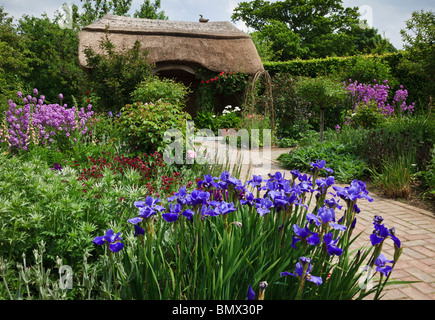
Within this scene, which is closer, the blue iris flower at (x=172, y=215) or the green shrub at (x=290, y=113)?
the blue iris flower at (x=172, y=215)

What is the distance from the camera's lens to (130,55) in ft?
31.7

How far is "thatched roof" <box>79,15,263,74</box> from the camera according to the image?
1312 cm

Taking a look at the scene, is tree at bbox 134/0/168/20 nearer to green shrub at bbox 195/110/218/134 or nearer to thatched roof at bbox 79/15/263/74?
thatched roof at bbox 79/15/263/74

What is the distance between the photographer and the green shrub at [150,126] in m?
4.73

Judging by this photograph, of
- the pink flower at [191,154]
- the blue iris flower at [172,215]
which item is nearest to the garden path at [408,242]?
the pink flower at [191,154]

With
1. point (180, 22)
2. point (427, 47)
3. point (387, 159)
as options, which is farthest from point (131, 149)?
point (180, 22)

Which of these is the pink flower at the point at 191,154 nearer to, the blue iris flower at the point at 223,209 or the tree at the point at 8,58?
the blue iris flower at the point at 223,209

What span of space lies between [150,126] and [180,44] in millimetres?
9916

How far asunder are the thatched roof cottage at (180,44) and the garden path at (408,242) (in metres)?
9.76

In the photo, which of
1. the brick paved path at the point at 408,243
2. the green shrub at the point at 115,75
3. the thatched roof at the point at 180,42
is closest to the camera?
the brick paved path at the point at 408,243

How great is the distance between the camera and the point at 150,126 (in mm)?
4754
